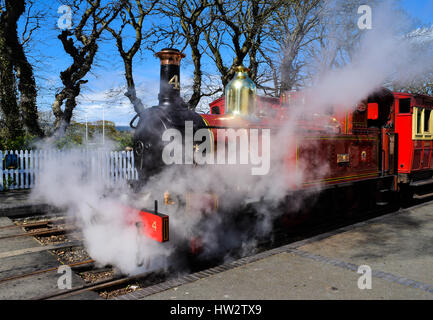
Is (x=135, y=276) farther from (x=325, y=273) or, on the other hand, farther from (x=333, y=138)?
(x=333, y=138)

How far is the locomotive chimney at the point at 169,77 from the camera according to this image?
445 cm

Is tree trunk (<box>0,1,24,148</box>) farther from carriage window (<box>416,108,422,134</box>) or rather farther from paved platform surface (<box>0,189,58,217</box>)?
carriage window (<box>416,108,422,134</box>)

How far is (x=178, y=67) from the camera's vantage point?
14.8 feet

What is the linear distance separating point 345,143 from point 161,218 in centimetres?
390

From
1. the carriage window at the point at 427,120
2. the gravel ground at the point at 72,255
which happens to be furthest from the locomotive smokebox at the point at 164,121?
the carriage window at the point at 427,120

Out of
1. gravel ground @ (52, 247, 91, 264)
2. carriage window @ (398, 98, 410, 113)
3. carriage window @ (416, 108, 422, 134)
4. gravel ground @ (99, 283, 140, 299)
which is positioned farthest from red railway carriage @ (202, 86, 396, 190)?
gravel ground @ (52, 247, 91, 264)

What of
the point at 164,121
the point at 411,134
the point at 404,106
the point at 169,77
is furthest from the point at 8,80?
the point at 411,134

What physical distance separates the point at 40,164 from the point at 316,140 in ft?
28.5

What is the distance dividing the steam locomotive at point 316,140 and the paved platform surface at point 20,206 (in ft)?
14.6

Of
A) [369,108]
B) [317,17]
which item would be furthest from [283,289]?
[317,17]

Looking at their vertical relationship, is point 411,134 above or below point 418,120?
below

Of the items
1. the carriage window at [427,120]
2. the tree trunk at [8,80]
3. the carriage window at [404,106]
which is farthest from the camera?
the tree trunk at [8,80]

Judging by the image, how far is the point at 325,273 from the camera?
3658 mm

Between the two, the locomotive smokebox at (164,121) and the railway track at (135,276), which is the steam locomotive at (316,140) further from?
the railway track at (135,276)
